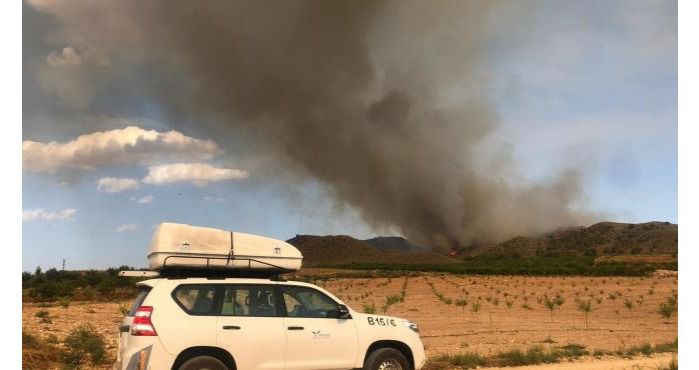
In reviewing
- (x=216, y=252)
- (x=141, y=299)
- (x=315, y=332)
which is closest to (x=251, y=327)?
(x=315, y=332)

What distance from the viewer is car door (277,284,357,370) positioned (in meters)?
9.61

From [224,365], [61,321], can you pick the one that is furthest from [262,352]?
[61,321]

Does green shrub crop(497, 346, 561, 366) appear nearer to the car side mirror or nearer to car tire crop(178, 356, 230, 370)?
the car side mirror

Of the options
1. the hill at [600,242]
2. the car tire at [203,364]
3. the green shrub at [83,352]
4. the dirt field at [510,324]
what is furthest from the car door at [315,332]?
the hill at [600,242]

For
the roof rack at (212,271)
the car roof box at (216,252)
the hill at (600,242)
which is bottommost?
the hill at (600,242)

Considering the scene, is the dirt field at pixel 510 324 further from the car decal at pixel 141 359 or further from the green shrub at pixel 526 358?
the car decal at pixel 141 359

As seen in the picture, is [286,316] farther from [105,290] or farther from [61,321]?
[105,290]

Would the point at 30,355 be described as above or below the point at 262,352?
below

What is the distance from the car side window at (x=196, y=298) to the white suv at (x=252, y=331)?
15 mm

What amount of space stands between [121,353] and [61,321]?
24073mm

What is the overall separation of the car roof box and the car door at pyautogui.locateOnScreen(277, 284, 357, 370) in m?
0.52

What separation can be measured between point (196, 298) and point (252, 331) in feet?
3.18

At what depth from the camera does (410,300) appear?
162 ft

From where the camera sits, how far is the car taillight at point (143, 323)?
28.5 feet
